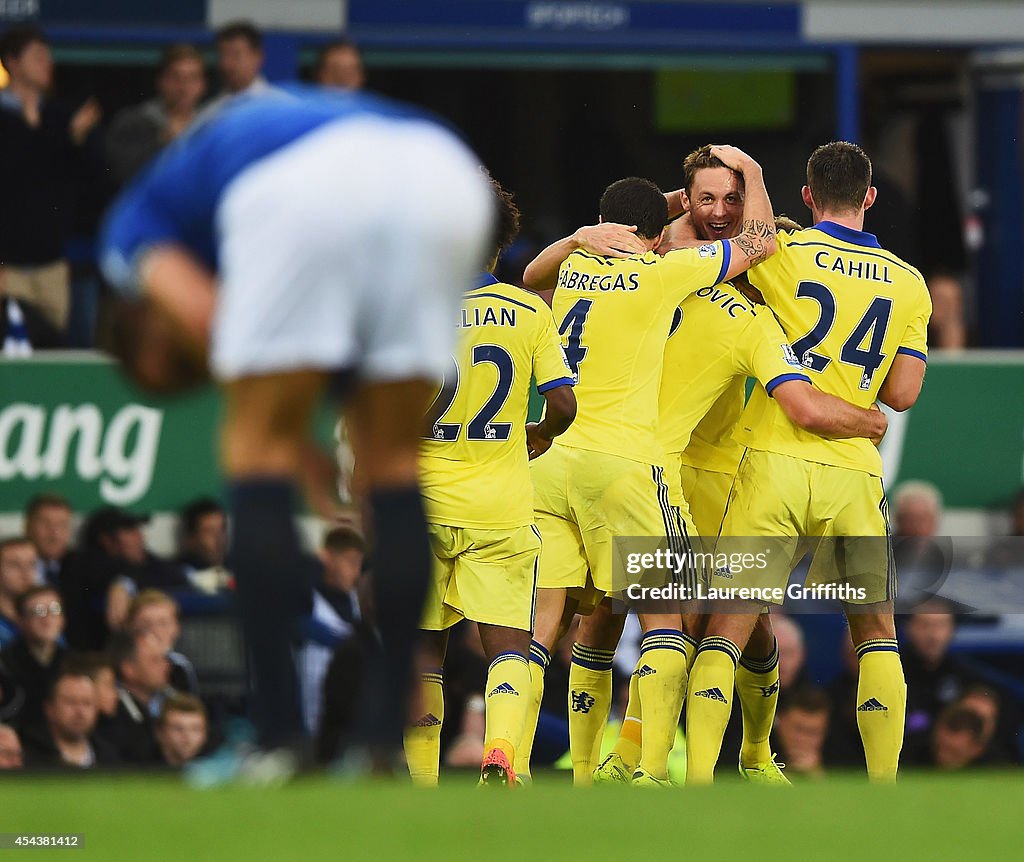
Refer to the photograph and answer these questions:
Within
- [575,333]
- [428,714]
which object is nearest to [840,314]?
[575,333]

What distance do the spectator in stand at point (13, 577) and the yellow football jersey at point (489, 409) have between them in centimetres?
373

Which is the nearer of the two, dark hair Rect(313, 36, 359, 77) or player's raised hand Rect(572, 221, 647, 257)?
player's raised hand Rect(572, 221, 647, 257)

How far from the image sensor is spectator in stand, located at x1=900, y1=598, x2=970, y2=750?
945 cm

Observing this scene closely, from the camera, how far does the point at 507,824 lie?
3.02 meters

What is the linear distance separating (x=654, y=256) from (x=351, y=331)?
339 cm

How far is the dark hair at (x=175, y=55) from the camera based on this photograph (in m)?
9.50

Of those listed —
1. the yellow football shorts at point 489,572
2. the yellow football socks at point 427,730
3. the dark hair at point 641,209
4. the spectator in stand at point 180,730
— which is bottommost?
the spectator in stand at point 180,730

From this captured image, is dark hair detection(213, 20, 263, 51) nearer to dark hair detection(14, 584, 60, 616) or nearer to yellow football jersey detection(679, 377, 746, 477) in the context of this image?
dark hair detection(14, 584, 60, 616)

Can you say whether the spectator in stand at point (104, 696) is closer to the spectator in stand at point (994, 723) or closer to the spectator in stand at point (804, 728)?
the spectator in stand at point (804, 728)

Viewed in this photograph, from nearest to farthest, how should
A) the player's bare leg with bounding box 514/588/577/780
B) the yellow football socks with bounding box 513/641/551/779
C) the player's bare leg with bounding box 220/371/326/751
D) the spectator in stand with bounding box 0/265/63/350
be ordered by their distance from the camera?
the player's bare leg with bounding box 220/371/326/751 < the yellow football socks with bounding box 513/641/551/779 < the player's bare leg with bounding box 514/588/577/780 < the spectator in stand with bounding box 0/265/63/350

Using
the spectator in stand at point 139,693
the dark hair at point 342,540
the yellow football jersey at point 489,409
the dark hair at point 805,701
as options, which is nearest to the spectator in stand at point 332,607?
the dark hair at point 342,540

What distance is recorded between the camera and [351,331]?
336 cm

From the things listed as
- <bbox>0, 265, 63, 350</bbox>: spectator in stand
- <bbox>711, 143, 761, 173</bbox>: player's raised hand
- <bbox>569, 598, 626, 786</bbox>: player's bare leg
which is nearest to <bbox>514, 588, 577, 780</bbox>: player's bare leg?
<bbox>569, 598, 626, 786</bbox>: player's bare leg

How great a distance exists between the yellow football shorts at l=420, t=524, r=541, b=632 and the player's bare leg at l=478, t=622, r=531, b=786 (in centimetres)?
5
